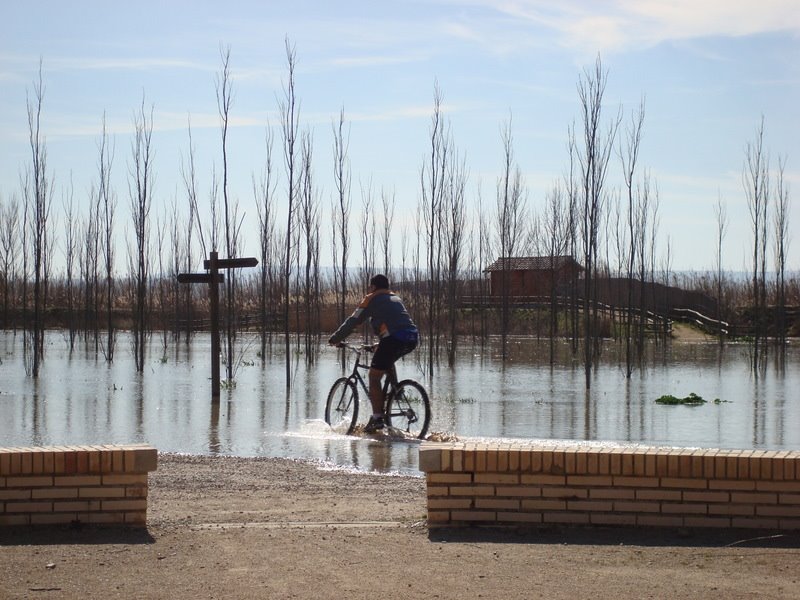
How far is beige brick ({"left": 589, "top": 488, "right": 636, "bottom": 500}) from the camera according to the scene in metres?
6.13

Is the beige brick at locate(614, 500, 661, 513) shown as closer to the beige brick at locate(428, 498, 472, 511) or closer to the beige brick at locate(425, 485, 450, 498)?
the beige brick at locate(428, 498, 472, 511)

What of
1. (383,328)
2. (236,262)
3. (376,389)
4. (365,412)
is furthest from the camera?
(236,262)

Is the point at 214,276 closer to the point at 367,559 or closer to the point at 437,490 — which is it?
the point at 437,490

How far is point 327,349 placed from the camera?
37562 mm

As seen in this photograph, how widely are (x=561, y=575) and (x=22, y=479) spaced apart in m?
3.15

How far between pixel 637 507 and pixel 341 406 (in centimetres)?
661

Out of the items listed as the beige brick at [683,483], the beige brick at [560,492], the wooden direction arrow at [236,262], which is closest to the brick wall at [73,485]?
the beige brick at [560,492]

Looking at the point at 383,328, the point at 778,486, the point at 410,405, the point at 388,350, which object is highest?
the point at 383,328

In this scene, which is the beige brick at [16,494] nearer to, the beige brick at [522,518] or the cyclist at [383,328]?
the beige brick at [522,518]

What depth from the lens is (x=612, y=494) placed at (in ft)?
20.1

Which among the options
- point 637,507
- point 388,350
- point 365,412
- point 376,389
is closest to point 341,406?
point 376,389

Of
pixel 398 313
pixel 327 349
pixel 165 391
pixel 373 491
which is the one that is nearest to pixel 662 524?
pixel 373 491

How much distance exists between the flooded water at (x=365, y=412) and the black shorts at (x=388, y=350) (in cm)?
85

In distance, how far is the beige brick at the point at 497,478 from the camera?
618 cm
